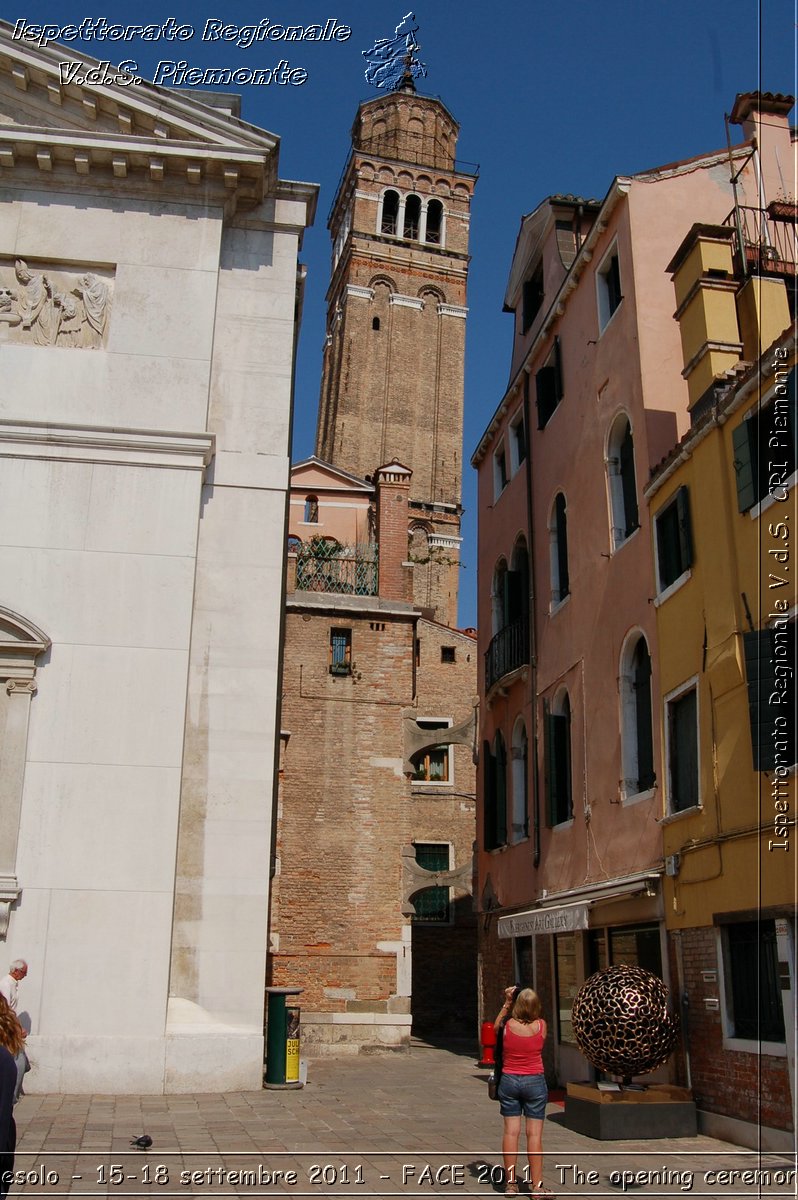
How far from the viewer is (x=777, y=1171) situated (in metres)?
8.45

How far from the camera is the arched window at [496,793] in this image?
63.4ft

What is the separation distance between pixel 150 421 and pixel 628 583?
20.6 feet

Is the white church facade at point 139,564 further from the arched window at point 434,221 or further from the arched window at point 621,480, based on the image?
the arched window at point 434,221

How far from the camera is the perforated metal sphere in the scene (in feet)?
33.2

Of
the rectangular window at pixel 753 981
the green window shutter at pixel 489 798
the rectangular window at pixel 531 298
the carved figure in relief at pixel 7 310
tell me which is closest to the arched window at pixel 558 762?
the green window shutter at pixel 489 798

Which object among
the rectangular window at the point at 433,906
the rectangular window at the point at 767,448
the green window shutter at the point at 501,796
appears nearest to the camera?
the rectangular window at the point at 767,448

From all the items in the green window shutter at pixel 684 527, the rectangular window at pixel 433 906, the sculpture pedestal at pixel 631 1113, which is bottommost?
the sculpture pedestal at pixel 631 1113

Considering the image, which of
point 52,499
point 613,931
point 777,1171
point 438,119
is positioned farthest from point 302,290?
point 438,119

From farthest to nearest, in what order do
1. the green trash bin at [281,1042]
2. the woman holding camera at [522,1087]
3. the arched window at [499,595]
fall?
the arched window at [499,595] < the green trash bin at [281,1042] < the woman holding camera at [522,1087]

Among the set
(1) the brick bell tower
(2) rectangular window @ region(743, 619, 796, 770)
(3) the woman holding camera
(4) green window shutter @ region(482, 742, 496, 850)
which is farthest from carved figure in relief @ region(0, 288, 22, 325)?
(1) the brick bell tower

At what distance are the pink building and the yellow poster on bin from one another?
11.6 feet

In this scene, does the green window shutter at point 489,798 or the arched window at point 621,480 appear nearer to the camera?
the arched window at point 621,480

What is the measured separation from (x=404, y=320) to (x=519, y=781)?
47.9m

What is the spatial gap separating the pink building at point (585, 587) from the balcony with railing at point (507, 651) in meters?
0.05
